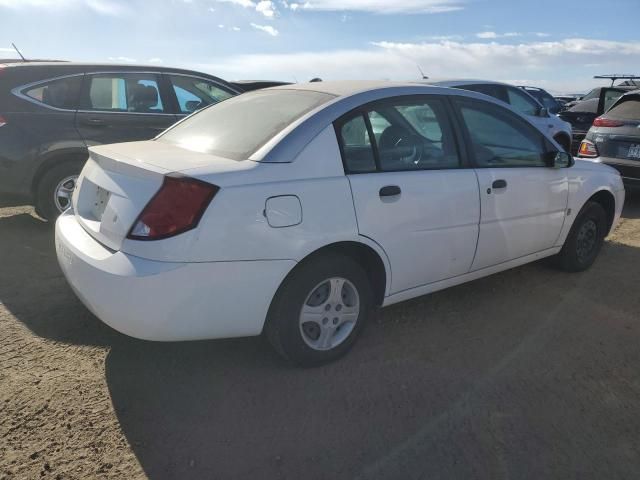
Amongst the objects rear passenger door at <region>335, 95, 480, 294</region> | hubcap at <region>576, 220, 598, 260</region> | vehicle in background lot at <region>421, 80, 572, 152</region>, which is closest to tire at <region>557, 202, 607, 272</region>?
hubcap at <region>576, 220, 598, 260</region>

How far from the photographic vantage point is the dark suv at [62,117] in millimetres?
4984

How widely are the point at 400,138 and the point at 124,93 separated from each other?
379 cm

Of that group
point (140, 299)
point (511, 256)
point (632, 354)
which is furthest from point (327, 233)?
point (632, 354)

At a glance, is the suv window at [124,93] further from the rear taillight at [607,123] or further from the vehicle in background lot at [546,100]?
the vehicle in background lot at [546,100]

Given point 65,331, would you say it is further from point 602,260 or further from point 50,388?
point 602,260

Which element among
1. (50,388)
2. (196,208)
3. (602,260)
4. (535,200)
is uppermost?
(196,208)

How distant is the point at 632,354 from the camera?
324 cm

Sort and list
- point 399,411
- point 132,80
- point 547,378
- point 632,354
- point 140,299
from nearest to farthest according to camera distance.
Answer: point 140,299, point 399,411, point 547,378, point 632,354, point 132,80

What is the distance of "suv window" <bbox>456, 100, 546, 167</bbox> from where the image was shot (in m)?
3.51

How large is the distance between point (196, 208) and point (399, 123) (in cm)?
151

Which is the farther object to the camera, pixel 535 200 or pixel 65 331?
pixel 535 200

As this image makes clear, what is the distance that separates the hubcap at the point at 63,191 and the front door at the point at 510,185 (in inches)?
155

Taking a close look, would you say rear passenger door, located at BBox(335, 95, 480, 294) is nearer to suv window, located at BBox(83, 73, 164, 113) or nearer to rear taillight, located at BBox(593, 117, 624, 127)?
suv window, located at BBox(83, 73, 164, 113)

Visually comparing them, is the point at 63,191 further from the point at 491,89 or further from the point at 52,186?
the point at 491,89
